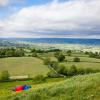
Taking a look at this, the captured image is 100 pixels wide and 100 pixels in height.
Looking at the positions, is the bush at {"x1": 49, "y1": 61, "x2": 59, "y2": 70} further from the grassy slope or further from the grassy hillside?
the grassy hillside

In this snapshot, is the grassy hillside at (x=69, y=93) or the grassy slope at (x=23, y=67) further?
the grassy slope at (x=23, y=67)

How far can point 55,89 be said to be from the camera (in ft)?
59.9

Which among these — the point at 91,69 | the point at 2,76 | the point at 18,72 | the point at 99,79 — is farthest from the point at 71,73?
the point at 99,79

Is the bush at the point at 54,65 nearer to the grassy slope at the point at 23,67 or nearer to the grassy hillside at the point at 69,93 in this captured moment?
the grassy slope at the point at 23,67

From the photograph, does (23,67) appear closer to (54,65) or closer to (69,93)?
(54,65)

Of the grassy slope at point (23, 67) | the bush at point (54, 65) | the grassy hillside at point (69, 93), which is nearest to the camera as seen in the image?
the grassy hillside at point (69, 93)

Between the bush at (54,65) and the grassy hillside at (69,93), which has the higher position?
the grassy hillside at (69,93)

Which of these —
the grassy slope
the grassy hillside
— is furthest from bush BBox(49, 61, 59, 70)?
the grassy hillside

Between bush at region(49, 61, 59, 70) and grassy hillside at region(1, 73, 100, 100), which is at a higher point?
grassy hillside at region(1, 73, 100, 100)

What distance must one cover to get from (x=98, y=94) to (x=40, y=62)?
275 ft

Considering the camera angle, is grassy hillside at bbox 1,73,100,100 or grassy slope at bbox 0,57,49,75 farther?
grassy slope at bbox 0,57,49,75

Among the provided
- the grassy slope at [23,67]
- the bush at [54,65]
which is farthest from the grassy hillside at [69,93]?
the bush at [54,65]

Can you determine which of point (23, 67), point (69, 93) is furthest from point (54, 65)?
point (69, 93)

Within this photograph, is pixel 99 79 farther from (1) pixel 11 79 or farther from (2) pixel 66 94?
(1) pixel 11 79
